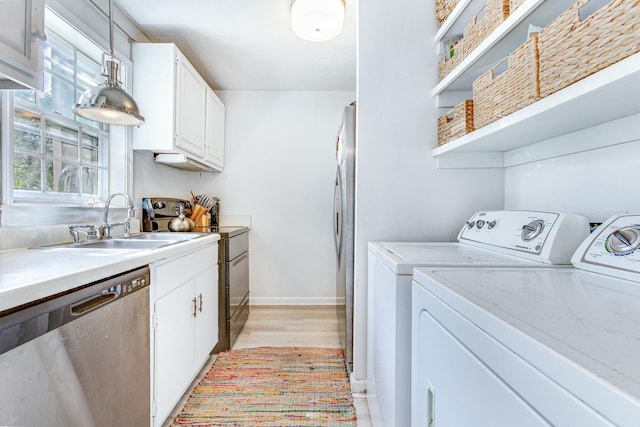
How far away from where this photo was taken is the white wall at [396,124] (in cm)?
174

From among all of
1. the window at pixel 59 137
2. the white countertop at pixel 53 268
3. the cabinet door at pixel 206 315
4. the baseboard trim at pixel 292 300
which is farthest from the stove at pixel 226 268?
the white countertop at pixel 53 268

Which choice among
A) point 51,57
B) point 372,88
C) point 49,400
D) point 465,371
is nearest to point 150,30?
point 51,57

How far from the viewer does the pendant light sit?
138 cm

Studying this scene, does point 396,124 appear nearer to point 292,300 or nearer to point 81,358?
point 81,358

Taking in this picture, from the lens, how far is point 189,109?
2.45 metres

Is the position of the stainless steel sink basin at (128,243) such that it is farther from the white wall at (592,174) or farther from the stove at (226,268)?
the white wall at (592,174)

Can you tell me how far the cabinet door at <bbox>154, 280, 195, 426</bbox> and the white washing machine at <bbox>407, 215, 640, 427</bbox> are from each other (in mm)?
1147

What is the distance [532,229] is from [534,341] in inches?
32.1

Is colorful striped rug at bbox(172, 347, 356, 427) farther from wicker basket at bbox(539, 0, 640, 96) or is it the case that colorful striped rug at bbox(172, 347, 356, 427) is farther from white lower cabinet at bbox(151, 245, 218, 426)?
wicker basket at bbox(539, 0, 640, 96)

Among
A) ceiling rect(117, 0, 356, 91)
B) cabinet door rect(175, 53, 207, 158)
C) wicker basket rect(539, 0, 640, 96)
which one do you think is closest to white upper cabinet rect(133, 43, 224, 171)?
cabinet door rect(175, 53, 207, 158)

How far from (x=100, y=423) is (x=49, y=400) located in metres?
0.26

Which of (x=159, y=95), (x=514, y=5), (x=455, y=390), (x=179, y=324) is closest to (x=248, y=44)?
(x=159, y=95)

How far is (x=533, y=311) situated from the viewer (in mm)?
528

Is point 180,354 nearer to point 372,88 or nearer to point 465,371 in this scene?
point 465,371
